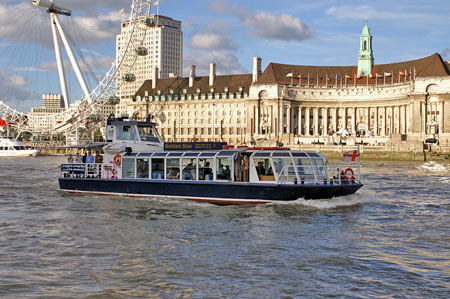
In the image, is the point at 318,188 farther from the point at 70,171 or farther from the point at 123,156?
the point at 70,171

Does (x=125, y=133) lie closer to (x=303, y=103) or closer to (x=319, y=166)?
(x=319, y=166)

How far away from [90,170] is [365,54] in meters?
116

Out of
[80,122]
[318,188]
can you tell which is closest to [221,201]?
[318,188]

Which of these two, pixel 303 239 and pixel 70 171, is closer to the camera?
pixel 303 239

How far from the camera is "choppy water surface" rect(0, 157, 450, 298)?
14.1 meters

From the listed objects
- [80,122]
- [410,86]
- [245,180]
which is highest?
[410,86]

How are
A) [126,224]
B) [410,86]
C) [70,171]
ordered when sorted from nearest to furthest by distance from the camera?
[126,224] < [70,171] < [410,86]

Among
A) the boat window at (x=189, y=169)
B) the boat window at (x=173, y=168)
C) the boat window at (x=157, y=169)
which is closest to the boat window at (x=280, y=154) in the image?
the boat window at (x=189, y=169)

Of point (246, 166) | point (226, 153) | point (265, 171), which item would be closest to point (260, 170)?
point (265, 171)

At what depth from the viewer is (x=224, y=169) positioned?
2903 cm

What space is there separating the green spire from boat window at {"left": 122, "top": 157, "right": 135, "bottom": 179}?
115660mm

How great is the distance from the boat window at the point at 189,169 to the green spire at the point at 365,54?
116m

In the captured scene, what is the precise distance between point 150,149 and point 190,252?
1676 cm

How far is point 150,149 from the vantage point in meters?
33.8
